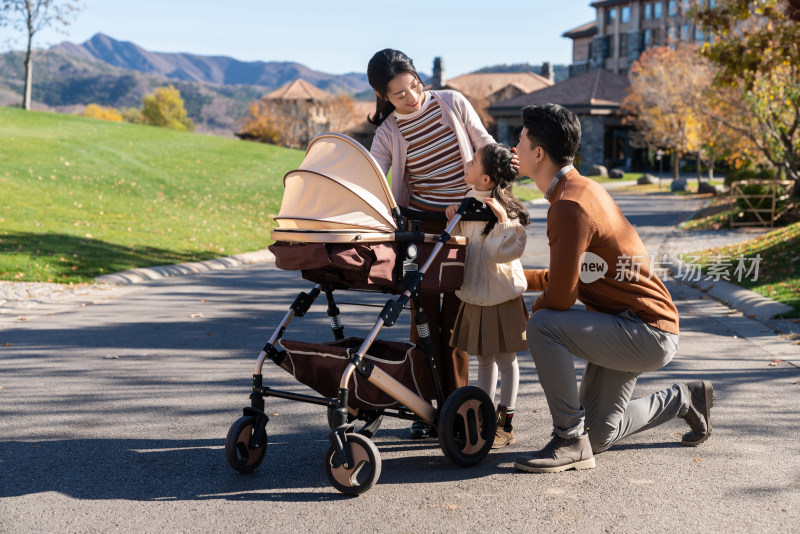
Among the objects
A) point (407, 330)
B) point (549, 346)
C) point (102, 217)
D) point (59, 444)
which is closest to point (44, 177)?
point (102, 217)

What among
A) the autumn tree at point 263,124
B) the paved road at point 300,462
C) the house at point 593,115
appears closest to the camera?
the paved road at point 300,462

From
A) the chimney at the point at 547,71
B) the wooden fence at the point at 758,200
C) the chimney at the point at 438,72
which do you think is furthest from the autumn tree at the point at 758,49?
the chimney at the point at 547,71

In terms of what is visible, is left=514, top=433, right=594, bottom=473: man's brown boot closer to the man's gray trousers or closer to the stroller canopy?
the man's gray trousers

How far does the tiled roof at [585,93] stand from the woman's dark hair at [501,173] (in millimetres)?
56220

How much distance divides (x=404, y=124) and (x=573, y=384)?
173 centimetres

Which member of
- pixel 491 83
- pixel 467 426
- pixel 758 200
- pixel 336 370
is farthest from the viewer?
pixel 491 83

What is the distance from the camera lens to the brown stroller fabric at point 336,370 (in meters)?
4.08

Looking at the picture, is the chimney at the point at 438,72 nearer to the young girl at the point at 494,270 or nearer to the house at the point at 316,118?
the house at the point at 316,118

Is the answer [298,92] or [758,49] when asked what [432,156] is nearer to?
[758,49]

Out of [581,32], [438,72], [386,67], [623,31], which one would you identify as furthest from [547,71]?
[386,67]

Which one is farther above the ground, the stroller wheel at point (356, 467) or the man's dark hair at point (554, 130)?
the man's dark hair at point (554, 130)

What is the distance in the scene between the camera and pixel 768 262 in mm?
12352

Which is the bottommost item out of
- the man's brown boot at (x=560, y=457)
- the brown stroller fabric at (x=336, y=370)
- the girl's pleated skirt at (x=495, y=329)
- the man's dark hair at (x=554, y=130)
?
the man's brown boot at (x=560, y=457)

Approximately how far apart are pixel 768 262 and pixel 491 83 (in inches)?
2841
